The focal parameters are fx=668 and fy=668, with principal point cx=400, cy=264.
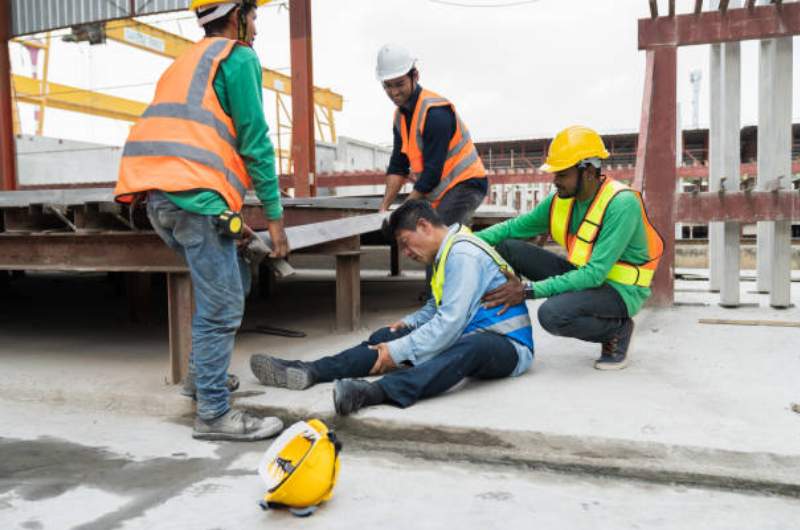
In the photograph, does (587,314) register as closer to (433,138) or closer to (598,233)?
(598,233)

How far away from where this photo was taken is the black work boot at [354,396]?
296 cm

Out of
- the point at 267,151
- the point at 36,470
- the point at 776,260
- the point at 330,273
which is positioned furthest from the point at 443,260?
the point at 330,273

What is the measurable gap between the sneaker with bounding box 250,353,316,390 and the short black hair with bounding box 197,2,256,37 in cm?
163

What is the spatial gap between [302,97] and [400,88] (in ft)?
21.9

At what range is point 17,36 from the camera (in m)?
12.2

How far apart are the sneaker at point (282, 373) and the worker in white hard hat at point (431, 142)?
139 centimetres

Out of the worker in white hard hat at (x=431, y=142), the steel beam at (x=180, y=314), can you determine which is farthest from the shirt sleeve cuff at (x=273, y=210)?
the worker in white hard hat at (x=431, y=142)

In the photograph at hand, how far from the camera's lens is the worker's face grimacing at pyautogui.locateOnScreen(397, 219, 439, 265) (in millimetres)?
3234

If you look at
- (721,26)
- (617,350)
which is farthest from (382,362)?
(721,26)

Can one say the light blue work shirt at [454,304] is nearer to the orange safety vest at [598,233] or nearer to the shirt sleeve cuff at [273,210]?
the orange safety vest at [598,233]

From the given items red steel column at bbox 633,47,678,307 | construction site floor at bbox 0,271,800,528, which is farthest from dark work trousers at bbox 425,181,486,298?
red steel column at bbox 633,47,678,307

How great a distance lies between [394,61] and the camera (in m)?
4.11

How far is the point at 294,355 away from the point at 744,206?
139 inches

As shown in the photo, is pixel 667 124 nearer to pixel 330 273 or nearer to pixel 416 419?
pixel 416 419
